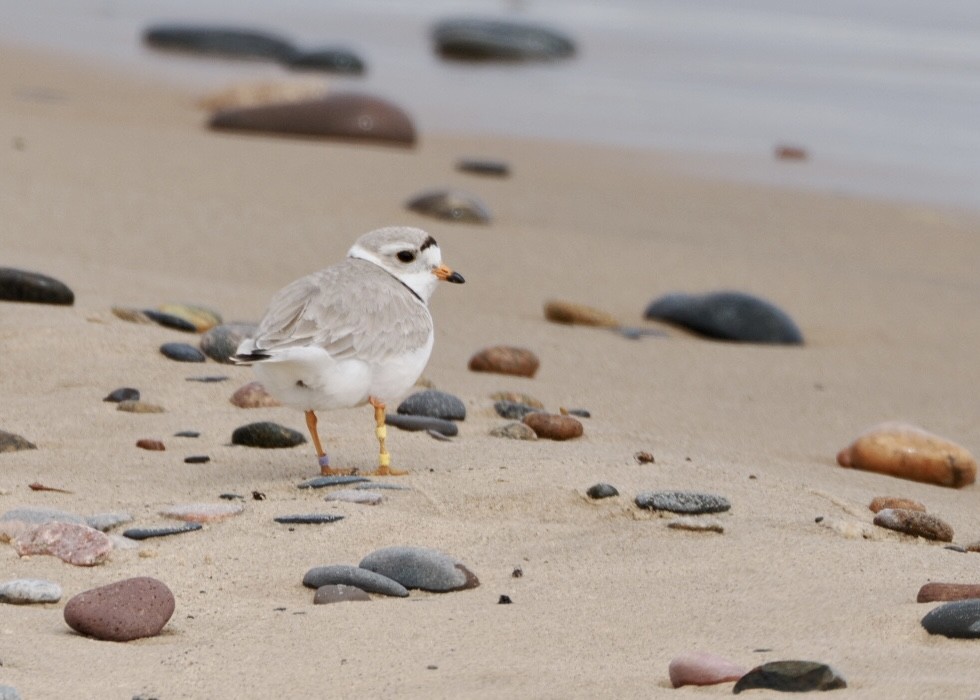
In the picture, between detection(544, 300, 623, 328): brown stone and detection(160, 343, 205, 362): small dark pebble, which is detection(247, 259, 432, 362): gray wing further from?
detection(544, 300, 623, 328): brown stone

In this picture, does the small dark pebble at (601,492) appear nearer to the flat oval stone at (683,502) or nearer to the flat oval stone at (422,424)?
the flat oval stone at (683,502)

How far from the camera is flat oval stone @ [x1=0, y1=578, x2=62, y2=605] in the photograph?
12.1ft

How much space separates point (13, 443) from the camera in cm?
505

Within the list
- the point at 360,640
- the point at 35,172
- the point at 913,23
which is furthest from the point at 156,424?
the point at 913,23

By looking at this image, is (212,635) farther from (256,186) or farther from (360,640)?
(256,186)

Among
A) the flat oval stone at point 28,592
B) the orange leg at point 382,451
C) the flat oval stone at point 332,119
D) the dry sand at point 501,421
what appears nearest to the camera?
the dry sand at point 501,421

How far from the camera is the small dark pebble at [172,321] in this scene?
6.74 m

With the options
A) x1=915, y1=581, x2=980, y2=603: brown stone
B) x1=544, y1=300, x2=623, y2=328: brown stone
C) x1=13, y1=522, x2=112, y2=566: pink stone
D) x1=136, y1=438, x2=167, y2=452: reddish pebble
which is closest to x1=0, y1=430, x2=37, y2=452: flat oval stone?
x1=136, y1=438, x2=167, y2=452: reddish pebble

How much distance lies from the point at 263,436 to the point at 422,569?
5.05 feet

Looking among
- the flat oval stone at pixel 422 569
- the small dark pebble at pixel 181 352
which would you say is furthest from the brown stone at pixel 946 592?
the small dark pebble at pixel 181 352

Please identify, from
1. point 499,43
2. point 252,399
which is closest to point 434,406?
point 252,399

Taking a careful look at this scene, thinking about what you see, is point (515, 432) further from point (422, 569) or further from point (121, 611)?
point (121, 611)

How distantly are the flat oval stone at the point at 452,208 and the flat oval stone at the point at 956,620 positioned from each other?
6780 millimetres

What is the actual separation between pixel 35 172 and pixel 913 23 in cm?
1852
